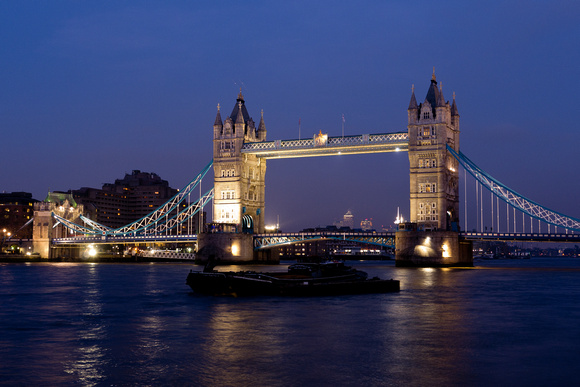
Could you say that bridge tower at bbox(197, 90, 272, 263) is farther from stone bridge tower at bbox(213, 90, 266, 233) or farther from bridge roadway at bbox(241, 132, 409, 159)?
bridge roadway at bbox(241, 132, 409, 159)

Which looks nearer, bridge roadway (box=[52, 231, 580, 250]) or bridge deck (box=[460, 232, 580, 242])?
bridge deck (box=[460, 232, 580, 242])

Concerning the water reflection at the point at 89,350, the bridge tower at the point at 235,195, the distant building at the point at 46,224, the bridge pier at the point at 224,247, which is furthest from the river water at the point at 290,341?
the distant building at the point at 46,224

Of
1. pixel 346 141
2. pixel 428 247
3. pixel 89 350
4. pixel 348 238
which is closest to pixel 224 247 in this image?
pixel 348 238

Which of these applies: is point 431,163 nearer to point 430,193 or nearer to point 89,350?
point 430,193

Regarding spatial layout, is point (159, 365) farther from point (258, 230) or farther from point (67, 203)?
point (67, 203)

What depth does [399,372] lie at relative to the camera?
1806cm

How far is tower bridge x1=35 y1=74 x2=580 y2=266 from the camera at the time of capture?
8431 centimetres

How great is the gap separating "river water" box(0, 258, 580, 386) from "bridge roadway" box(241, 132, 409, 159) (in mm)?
49673

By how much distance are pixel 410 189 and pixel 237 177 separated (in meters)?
26.0

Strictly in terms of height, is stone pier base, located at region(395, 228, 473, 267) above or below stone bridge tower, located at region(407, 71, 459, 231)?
below

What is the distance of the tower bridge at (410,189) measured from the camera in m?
84.3

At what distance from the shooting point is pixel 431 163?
8681 centimetres

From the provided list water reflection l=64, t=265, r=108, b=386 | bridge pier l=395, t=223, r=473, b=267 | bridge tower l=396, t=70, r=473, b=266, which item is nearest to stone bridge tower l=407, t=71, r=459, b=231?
bridge tower l=396, t=70, r=473, b=266

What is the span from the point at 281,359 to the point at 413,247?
6644cm
